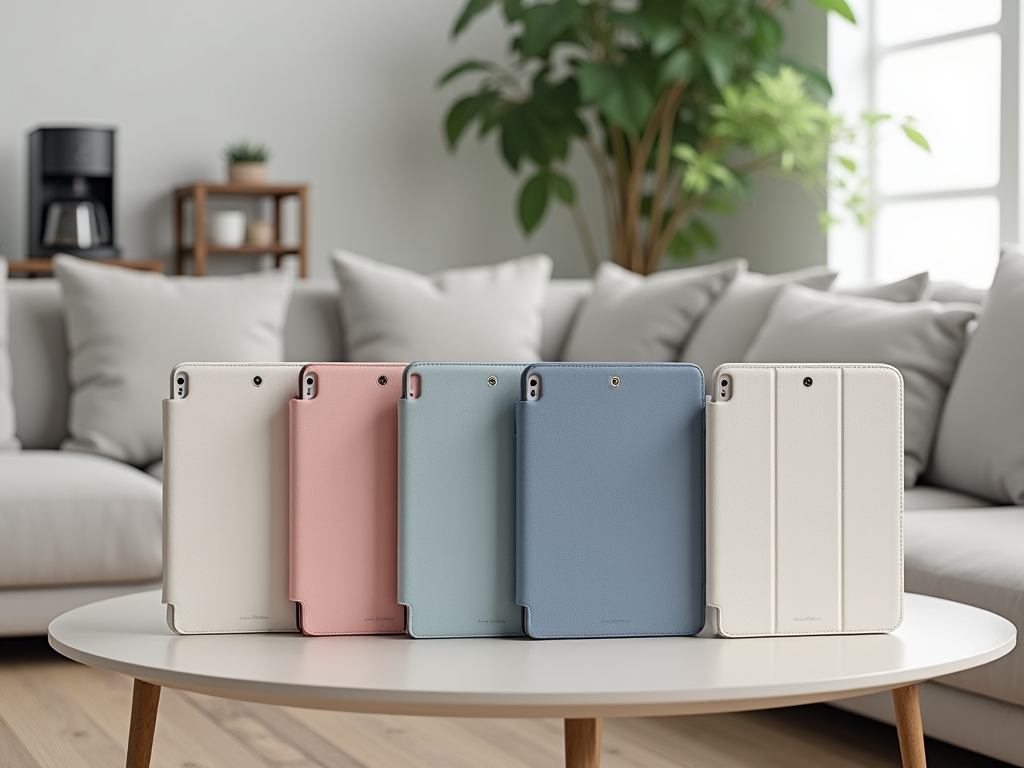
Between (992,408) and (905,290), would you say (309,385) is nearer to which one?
(992,408)

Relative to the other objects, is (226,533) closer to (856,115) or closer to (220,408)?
(220,408)

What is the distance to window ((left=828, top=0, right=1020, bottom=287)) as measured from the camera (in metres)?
3.94

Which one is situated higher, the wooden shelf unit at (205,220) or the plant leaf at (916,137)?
the plant leaf at (916,137)

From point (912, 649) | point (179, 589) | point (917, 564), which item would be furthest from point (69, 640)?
point (917, 564)

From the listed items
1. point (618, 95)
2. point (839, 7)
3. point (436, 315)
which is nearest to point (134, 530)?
point (436, 315)

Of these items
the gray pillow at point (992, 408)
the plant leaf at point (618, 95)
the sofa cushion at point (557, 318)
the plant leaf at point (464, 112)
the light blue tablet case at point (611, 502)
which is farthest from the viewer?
the plant leaf at point (464, 112)

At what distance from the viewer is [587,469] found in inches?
40.8

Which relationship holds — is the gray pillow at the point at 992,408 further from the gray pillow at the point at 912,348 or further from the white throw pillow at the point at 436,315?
the white throw pillow at the point at 436,315

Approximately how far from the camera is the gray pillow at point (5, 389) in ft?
9.61

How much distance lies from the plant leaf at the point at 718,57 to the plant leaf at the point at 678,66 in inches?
2.1

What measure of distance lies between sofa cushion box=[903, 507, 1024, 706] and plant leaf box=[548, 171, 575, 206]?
2.78 m

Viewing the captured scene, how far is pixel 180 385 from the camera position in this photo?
105 centimetres

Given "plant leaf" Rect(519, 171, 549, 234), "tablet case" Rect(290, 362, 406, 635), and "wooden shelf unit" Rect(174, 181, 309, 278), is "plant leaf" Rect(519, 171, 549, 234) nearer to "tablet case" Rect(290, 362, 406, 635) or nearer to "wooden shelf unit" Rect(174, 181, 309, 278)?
"wooden shelf unit" Rect(174, 181, 309, 278)

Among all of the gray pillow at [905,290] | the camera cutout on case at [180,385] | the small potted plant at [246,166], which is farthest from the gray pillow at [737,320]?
the small potted plant at [246,166]
